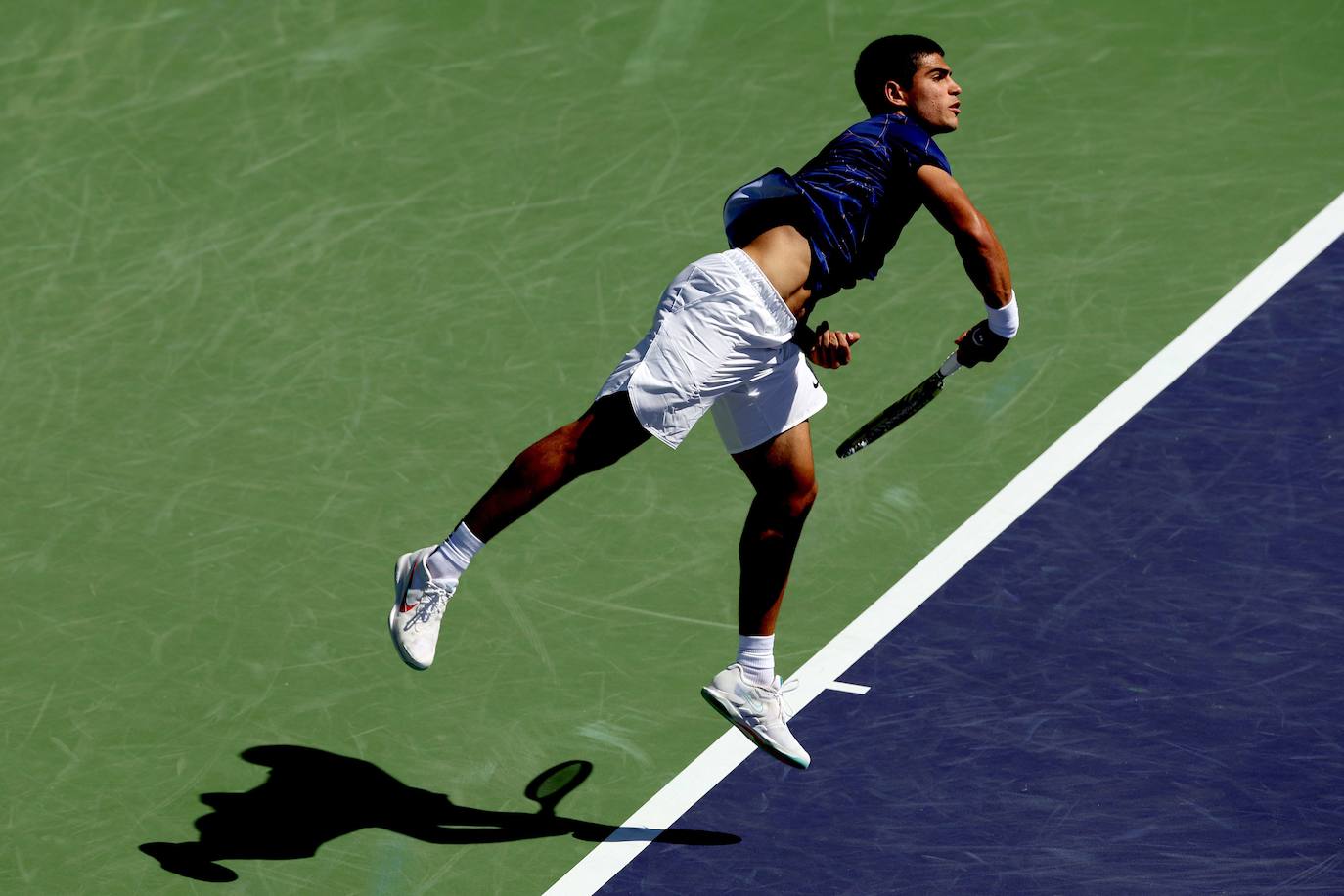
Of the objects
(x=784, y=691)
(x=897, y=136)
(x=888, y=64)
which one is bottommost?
(x=784, y=691)

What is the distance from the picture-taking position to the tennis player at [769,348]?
9.31m

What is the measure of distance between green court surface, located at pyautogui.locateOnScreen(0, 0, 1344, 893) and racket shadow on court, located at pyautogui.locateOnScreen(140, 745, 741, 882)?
0.10 ft

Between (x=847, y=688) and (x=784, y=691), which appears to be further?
(x=847, y=688)

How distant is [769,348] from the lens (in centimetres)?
945

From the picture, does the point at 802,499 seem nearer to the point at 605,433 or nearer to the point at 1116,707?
the point at 605,433

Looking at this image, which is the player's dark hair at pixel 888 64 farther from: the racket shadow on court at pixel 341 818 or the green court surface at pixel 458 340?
the racket shadow on court at pixel 341 818

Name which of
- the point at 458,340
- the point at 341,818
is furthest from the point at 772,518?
the point at 458,340

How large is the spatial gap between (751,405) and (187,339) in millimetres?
4084

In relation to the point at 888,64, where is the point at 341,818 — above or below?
below

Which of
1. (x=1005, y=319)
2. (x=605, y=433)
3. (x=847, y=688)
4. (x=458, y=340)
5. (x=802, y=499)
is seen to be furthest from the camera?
(x=458, y=340)

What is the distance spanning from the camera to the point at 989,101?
14.1 m

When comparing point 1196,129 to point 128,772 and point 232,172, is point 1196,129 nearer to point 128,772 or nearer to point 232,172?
point 232,172

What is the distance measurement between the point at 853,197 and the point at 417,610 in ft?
7.04

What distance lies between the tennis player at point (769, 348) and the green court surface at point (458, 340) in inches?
33.3
